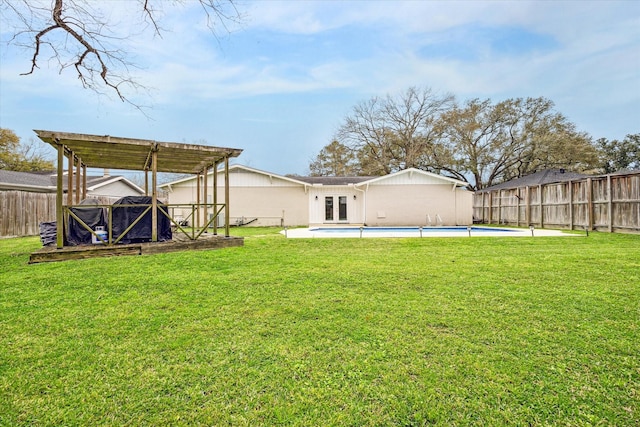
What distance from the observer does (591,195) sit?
1195 cm

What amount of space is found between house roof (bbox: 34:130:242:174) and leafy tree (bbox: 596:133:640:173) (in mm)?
32524

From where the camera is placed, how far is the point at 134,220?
26.0ft

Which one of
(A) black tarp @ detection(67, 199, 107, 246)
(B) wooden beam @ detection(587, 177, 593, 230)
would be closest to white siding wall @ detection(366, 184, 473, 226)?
(B) wooden beam @ detection(587, 177, 593, 230)

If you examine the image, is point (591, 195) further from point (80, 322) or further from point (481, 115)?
point (481, 115)

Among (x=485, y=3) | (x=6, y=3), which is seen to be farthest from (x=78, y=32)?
(x=485, y=3)

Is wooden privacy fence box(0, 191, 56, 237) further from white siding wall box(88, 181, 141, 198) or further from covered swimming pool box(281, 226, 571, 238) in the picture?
covered swimming pool box(281, 226, 571, 238)

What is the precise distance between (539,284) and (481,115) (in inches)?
1127

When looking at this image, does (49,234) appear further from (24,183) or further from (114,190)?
(114,190)

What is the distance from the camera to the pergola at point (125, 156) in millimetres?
6934

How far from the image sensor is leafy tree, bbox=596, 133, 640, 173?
94.0 ft

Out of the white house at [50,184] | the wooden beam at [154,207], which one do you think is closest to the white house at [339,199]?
the white house at [50,184]

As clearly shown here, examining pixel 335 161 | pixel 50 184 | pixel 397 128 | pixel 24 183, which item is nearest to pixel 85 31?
pixel 24 183

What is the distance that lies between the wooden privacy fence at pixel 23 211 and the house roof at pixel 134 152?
10.0 ft

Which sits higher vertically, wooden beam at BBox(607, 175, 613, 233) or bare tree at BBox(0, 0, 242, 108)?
bare tree at BBox(0, 0, 242, 108)
